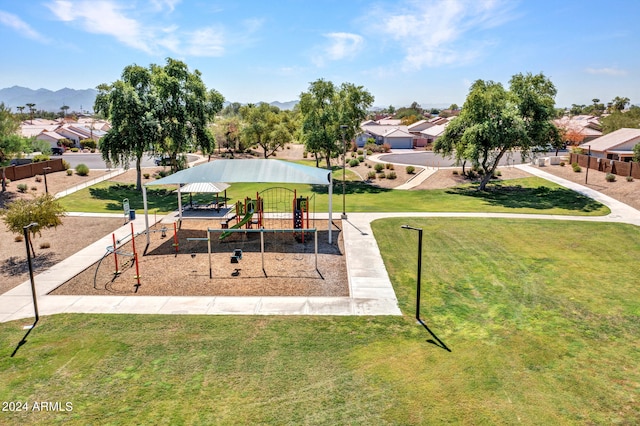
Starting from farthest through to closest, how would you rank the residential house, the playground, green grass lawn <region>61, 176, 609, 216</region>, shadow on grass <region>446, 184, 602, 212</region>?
the residential house → shadow on grass <region>446, 184, 602, 212</region> → green grass lawn <region>61, 176, 609, 216</region> → the playground

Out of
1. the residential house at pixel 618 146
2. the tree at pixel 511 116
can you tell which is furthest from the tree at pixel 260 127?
the residential house at pixel 618 146

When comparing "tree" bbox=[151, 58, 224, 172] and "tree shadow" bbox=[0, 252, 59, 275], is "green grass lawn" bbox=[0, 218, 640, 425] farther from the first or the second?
"tree" bbox=[151, 58, 224, 172]

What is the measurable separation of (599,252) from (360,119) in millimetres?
30403

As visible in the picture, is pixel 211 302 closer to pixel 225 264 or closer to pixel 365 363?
pixel 225 264

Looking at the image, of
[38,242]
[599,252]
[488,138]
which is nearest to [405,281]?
[599,252]

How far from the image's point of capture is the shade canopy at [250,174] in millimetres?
24219

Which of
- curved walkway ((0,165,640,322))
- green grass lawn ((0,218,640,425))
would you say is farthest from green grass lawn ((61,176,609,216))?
green grass lawn ((0,218,640,425))

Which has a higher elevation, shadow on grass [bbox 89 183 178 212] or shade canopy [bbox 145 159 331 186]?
shade canopy [bbox 145 159 331 186]

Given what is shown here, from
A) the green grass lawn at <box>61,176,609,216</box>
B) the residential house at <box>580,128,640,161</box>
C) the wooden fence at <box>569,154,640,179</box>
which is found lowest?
the green grass lawn at <box>61,176,609,216</box>

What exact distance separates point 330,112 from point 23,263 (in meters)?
33.6

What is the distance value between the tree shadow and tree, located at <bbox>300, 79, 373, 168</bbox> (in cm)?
2994

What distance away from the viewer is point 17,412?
10.3 metres

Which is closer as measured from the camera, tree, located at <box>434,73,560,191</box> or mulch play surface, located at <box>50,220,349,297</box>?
mulch play surface, located at <box>50,220,349,297</box>

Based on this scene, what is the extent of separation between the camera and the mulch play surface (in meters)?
17.9
